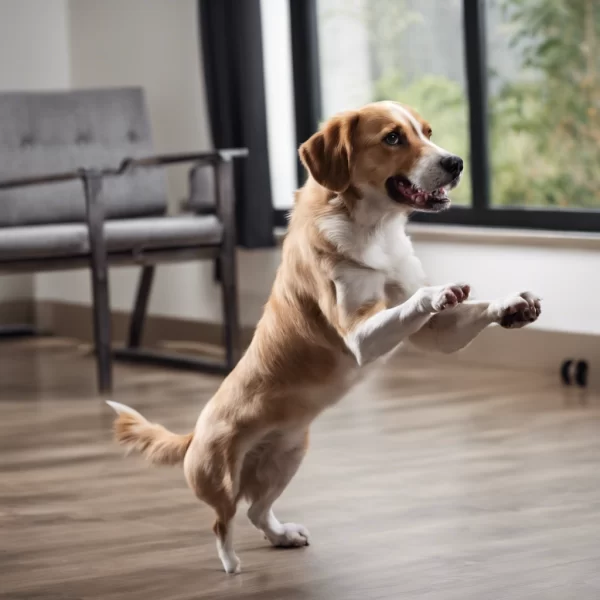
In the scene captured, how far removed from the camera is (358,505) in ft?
8.57

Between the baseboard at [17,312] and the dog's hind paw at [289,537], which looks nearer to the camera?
the dog's hind paw at [289,537]

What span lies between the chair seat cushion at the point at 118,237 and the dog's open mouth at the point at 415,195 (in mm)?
2141

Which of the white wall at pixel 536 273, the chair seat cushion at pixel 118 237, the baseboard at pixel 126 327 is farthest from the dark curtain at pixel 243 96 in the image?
the white wall at pixel 536 273

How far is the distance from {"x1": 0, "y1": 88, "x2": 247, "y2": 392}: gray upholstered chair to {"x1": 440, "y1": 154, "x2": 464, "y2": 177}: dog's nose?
220 cm

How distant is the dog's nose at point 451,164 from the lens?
2049 mm

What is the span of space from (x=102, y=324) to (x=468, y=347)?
1.27 meters

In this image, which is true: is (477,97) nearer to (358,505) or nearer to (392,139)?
(358,505)

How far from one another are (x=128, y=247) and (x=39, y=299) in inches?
75.3

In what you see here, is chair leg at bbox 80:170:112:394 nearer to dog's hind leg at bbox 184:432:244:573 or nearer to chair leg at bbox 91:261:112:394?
chair leg at bbox 91:261:112:394

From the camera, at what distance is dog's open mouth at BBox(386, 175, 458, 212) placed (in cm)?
209

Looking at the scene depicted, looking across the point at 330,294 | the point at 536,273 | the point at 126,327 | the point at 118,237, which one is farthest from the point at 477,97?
the point at 330,294

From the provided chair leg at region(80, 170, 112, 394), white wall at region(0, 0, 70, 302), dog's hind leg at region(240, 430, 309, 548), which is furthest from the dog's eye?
white wall at region(0, 0, 70, 302)

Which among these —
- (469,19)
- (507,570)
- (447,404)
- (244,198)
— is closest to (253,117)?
(244,198)

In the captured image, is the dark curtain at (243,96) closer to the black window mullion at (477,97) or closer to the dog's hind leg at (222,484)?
the black window mullion at (477,97)
